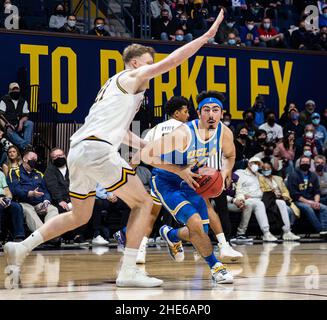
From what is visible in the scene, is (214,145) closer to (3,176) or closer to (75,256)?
(75,256)

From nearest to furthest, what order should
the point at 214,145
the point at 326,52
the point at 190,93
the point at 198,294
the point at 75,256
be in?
the point at 198,294
the point at 214,145
the point at 75,256
the point at 190,93
the point at 326,52

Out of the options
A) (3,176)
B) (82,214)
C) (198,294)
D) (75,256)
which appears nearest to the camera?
(198,294)

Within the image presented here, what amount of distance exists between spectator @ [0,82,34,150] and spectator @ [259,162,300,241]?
469 centimetres

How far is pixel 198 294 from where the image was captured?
21.5ft

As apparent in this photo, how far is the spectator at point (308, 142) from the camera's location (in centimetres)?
1931

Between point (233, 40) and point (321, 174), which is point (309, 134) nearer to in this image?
point (321, 174)

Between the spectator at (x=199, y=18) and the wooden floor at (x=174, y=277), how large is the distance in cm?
938

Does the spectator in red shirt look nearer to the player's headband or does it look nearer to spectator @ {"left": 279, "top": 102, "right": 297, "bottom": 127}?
spectator @ {"left": 279, "top": 102, "right": 297, "bottom": 127}

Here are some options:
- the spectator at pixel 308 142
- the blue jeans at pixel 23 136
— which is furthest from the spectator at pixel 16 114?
the spectator at pixel 308 142

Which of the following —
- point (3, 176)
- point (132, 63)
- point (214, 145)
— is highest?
point (132, 63)

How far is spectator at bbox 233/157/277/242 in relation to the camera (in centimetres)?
1611

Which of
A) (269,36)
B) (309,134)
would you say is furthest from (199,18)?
(309,134)
